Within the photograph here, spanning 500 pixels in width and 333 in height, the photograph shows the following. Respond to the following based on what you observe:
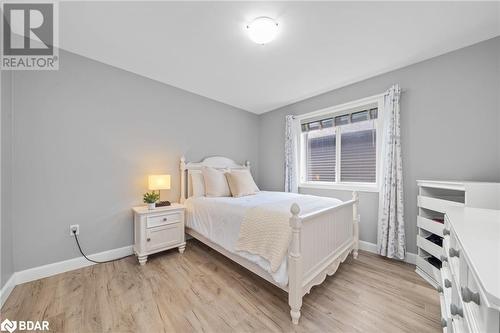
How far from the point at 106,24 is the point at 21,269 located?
2.54 metres

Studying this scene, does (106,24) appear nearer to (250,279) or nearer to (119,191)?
(119,191)

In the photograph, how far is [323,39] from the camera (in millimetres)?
1913

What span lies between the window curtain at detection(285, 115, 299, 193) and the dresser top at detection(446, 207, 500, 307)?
92.8 inches

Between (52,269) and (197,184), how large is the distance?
1.82 m

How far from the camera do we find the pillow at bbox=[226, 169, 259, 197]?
293 cm

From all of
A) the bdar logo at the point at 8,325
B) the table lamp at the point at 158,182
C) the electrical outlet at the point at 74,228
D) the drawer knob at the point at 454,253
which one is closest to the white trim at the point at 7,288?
the bdar logo at the point at 8,325

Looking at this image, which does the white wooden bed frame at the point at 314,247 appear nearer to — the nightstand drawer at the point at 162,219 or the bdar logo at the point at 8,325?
the nightstand drawer at the point at 162,219

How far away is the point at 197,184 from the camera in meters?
3.01

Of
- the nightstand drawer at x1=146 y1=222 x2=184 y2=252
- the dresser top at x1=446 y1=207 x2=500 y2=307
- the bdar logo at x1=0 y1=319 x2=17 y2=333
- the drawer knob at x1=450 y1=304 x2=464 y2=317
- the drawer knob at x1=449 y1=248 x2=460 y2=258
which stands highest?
the dresser top at x1=446 y1=207 x2=500 y2=307

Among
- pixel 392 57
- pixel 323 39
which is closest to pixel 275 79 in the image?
pixel 323 39

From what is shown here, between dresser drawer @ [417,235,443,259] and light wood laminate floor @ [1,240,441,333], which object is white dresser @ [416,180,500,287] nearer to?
dresser drawer @ [417,235,443,259]

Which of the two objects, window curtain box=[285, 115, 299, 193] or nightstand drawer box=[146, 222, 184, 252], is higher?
window curtain box=[285, 115, 299, 193]

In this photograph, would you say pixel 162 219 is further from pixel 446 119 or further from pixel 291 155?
pixel 446 119

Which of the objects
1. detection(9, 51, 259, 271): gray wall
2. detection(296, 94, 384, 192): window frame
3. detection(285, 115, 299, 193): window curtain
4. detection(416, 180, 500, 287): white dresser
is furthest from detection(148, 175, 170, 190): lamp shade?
detection(416, 180, 500, 287): white dresser
